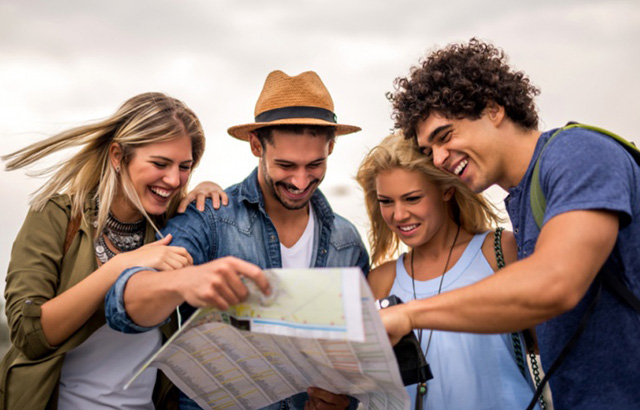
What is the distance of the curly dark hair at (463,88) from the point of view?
104 inches

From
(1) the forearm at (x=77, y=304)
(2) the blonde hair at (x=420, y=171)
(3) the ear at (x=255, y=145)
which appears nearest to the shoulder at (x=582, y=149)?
(2) the blonde hair at (x=420, y=171)

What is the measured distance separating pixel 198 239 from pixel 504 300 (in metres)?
1.72

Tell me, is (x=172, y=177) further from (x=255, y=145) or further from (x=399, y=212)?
(x=399, y=212)

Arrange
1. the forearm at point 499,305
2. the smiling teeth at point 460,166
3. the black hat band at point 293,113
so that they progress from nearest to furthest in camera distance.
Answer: the forearm at point 499,305 → the smiling teeth at point 460,166 → the black hat band at point 293,113

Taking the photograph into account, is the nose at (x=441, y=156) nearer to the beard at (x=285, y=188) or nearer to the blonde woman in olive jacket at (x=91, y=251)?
the beard at (x=285, y=188)

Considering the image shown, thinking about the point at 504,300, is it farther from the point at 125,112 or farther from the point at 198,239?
the point at 125,112

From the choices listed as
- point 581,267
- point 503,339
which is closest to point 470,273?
point 503,339

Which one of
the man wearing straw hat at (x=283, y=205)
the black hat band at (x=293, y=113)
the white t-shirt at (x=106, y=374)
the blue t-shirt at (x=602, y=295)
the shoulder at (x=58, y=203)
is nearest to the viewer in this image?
the blue t-shirt at (x=602, y=295)

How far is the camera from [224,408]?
230cm

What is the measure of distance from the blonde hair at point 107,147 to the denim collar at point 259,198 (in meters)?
0.35

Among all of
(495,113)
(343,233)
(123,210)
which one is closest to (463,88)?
(495,113)

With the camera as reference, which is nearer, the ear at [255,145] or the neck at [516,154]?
the neck at [516,154]

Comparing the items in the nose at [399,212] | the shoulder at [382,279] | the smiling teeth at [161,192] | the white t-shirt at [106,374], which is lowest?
the white t-shirt at [106,374]

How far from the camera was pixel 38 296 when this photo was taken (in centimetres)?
266
